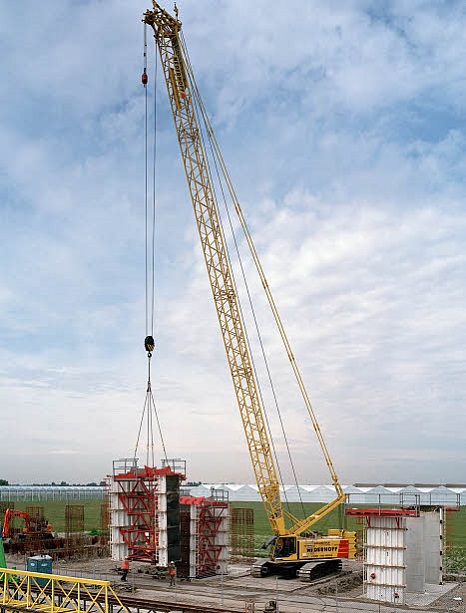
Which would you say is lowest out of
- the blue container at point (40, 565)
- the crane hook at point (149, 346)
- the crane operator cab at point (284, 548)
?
the crane operator cab at point (284, 548)

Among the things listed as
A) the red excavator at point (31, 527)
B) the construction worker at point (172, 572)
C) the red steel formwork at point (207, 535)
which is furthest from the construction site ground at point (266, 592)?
the red excavator at point (31, 527)

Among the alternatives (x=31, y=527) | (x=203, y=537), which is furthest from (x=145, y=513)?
(x=31, y=527)

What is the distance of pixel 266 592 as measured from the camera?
131 feet

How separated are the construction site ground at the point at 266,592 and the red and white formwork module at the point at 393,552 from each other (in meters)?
0.76

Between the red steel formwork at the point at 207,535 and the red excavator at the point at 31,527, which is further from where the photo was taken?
the red excavator at the point at 31,527

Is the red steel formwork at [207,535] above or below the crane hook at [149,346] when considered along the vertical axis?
below

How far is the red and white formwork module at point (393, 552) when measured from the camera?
124ft

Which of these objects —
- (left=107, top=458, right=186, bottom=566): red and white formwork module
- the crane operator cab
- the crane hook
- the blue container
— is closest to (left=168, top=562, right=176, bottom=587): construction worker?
(left=107, top=458, right=186, bottom=566): red and white formwork module

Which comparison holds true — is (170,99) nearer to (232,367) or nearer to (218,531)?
(232,367)

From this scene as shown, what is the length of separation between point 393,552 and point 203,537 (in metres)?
13.1

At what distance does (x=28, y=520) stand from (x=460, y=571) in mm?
33281

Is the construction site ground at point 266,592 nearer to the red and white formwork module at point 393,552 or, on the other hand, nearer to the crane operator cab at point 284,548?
the red and white formwork module at point 393,552

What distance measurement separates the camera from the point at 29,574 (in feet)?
80.3

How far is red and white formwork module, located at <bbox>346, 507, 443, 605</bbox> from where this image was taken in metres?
37.9
